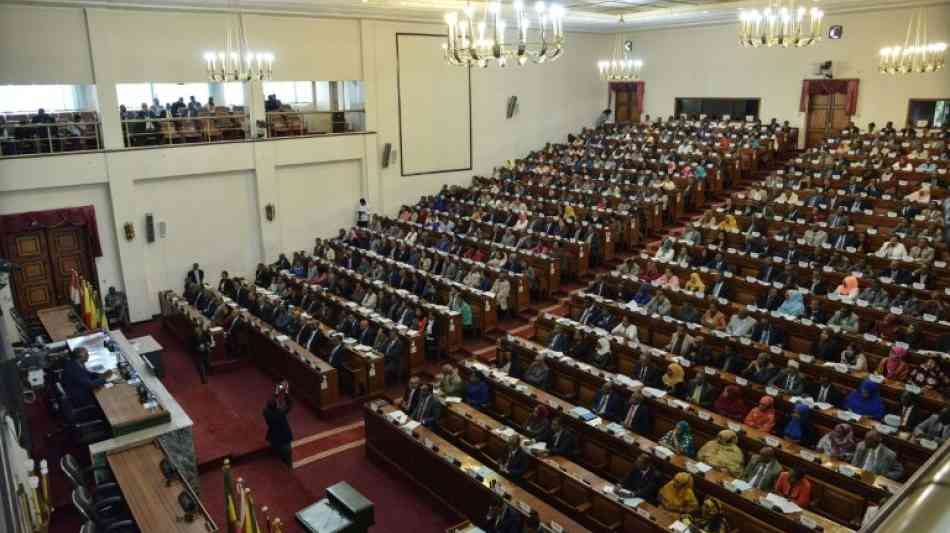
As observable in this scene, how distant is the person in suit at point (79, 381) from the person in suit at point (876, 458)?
337 inches

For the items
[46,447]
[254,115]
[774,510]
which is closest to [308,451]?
[46,447]

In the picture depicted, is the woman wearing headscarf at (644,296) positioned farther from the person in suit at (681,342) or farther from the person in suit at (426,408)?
the person in suit at (426,408)

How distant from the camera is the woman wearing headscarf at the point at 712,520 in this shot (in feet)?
20.7

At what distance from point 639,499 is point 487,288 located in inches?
240

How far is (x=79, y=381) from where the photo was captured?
8.59 metres

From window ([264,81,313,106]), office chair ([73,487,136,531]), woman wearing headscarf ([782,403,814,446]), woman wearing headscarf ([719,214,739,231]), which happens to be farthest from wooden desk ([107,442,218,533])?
window ([264,81,313,106])

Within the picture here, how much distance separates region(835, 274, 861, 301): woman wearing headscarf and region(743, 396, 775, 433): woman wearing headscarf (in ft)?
10.3

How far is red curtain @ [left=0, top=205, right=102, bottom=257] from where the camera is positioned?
1270 centimetres

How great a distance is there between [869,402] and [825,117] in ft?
39.7

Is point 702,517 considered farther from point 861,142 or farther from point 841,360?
point 861,142

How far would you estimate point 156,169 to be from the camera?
1410 cm

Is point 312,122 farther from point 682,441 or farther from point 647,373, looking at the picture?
point 682,441

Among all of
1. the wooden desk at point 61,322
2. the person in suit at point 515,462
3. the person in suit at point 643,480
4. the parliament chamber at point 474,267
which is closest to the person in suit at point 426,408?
the parliament chamber at point 474,267

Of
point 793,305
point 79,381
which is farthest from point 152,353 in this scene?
point 793,305
